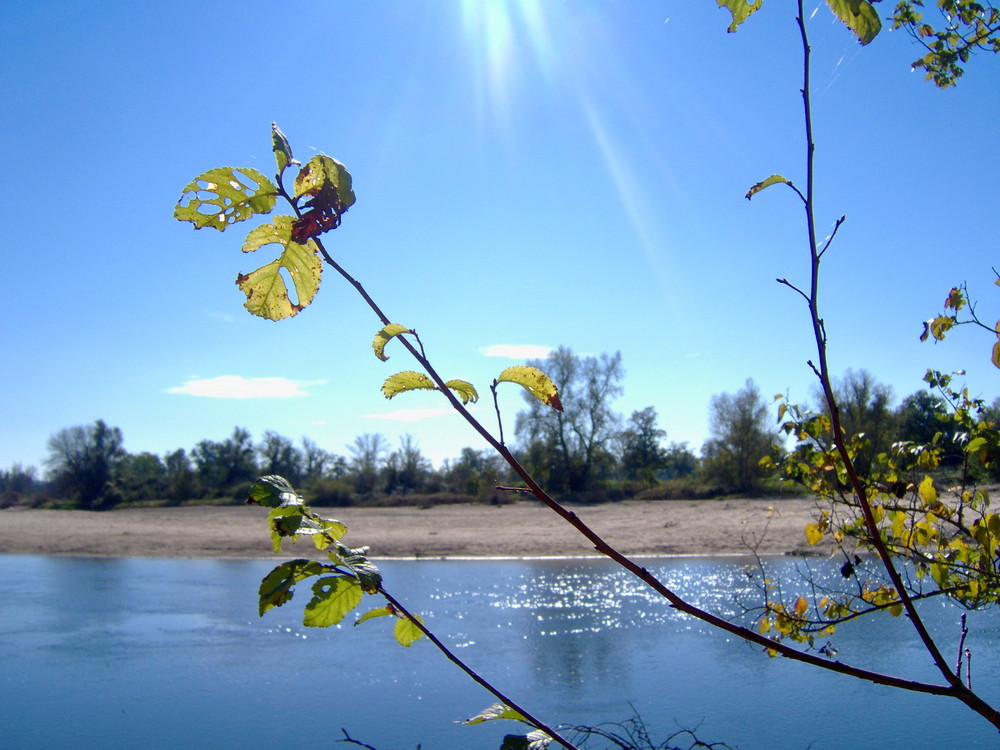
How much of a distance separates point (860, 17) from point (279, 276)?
513 millimetres

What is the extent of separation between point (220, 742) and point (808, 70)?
6960mm

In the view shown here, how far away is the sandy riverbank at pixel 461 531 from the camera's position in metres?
16.3

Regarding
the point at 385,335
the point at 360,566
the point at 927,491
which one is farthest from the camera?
the point at 927,491

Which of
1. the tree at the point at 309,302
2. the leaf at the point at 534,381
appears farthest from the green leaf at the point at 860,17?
the leaf at the point at 534,381

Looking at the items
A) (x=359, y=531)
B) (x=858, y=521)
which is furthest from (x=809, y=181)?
(x=359, y=531)

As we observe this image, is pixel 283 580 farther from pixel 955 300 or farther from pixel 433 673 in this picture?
pixel 433 673

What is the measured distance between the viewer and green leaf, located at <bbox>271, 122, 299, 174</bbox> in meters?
0.53

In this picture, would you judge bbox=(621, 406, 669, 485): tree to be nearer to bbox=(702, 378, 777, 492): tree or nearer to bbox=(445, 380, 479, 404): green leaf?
bbox=(702, 378, 777, 492): tree

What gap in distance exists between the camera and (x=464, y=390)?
1.88 ft

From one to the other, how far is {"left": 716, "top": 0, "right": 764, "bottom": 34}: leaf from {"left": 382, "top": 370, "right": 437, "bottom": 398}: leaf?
1.35 feet

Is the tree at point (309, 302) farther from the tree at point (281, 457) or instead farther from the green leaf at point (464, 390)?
the tree at point (281, 457)

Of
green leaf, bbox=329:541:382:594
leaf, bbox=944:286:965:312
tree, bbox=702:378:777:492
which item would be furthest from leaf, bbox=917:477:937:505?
tree, bbox=702:378:777:492

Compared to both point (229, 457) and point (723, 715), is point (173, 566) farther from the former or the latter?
point (229, 457)

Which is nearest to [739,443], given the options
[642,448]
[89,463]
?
[642,448]
